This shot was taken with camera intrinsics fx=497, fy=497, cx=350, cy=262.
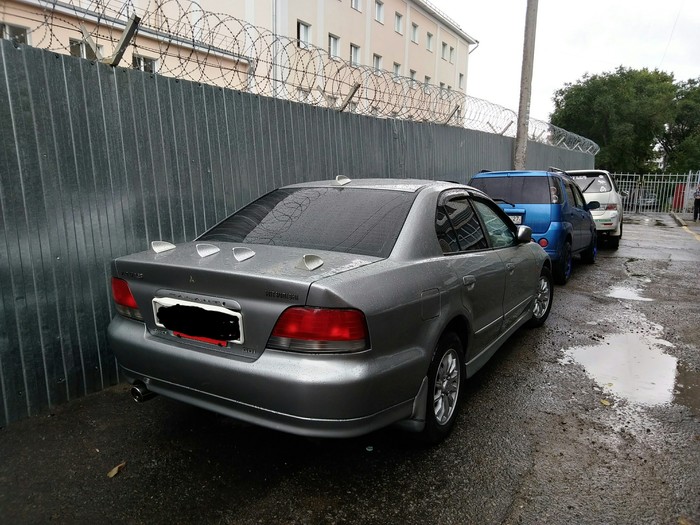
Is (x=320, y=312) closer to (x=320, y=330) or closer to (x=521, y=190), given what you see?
(x=320, y=330)

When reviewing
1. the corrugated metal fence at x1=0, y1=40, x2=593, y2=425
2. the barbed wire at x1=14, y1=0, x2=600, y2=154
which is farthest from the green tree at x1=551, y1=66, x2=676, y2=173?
the corrugated metal fence at x1=0, y1=40, x2=593, y2=425

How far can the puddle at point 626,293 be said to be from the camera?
22.4ft

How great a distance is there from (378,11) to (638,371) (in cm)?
2995

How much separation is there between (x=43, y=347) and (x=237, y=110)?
2603mm

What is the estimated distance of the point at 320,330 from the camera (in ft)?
7.17

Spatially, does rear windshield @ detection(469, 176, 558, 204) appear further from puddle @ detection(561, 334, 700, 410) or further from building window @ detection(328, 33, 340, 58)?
building window @ detection(328, 33, 340, 58)

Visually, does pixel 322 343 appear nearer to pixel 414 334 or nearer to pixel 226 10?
pixel 414 334

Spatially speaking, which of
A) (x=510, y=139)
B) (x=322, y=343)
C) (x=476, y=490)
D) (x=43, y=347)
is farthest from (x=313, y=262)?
(x=510, y=139)

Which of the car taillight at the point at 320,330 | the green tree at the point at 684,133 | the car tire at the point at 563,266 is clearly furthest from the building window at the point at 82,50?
the green tree at the point at 684,133

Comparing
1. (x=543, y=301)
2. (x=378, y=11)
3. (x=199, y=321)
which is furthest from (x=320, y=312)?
(x=378, y=11)

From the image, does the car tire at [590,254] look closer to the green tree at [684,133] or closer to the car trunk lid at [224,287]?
the car trunk lid at [224,287]

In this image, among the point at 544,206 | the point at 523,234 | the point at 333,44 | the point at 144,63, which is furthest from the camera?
the point at 333,44

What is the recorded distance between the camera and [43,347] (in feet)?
10.8

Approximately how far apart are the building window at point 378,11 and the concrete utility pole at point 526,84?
20.3 meters
